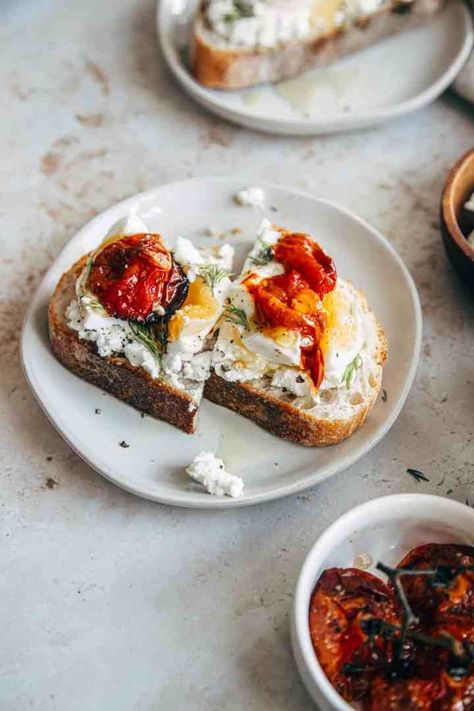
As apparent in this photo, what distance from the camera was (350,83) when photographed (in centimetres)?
354

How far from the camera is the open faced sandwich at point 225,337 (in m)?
2.50

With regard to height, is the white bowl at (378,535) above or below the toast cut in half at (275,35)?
below

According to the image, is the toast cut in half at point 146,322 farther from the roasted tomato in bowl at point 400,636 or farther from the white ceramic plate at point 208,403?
the roasted tomato in bowl at point 400,636

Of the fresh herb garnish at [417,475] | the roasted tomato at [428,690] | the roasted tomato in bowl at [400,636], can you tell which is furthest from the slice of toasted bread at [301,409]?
the roasted tomato at [428,690]

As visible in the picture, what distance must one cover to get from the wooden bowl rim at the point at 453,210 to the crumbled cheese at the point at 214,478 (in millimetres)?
1019

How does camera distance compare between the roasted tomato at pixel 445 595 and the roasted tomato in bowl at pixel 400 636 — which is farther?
the roasted tomato at pixel 445 595

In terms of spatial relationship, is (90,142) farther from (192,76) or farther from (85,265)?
(85,265)

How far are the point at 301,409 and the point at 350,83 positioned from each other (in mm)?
1607

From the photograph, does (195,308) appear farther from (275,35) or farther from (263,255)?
(275,35)

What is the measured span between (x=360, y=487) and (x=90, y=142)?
1.70 meters

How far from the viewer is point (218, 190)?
308cm

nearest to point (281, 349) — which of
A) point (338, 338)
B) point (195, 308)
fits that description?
point (338, 338)

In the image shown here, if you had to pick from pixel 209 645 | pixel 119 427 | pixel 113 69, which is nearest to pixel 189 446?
pixel 119 427

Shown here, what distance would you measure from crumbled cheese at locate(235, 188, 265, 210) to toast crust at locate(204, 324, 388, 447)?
0.73 metres
